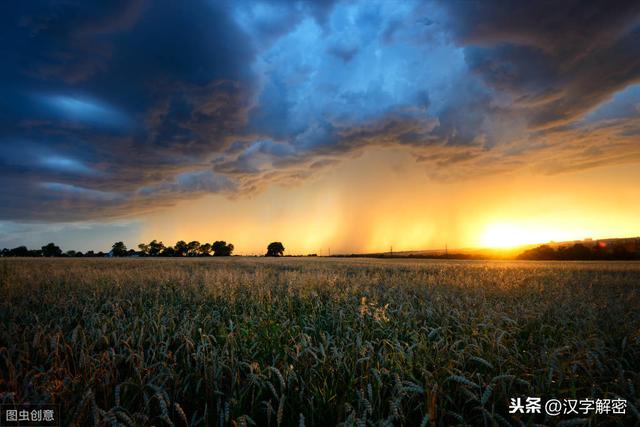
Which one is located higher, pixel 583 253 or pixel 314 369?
pixel 314 369

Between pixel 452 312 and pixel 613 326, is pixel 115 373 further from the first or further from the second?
pixel 613 326

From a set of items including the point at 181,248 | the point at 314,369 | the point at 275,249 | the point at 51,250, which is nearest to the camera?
the point at 314,369

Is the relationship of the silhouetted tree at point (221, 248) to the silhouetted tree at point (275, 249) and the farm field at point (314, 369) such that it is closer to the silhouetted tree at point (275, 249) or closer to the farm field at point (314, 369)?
the silhouetted tree at point (275, 249)

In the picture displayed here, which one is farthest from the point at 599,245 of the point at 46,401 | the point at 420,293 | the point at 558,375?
the point at 46,401

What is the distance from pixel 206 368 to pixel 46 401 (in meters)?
1.28

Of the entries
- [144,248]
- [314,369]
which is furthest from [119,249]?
[314,369]

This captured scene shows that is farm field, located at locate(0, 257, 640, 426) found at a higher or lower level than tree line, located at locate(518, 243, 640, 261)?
higher

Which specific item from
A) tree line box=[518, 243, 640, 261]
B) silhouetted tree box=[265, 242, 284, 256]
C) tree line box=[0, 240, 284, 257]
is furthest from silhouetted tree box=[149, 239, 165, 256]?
tree line box=[518, 243, 640, 261]

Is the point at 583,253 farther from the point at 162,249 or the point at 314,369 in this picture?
the point at 162,249

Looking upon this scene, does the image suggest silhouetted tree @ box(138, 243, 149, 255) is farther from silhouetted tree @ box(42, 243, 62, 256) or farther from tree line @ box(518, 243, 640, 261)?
tree line @ box(518, 243, 640, 261)

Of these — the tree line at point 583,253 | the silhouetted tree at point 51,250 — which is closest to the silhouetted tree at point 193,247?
the silhouetted tree at point 51,250

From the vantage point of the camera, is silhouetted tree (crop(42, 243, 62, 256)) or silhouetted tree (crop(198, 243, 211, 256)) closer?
silhouetted tree (crop(42, 243, 62, 256))

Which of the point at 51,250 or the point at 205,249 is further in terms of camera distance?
the point at 205,249

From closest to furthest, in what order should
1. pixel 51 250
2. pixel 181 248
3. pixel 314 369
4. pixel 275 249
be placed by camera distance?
1. pixel 314 369
2. pixel 51 250
3. pixel 181 248
4. pixel 275 249
